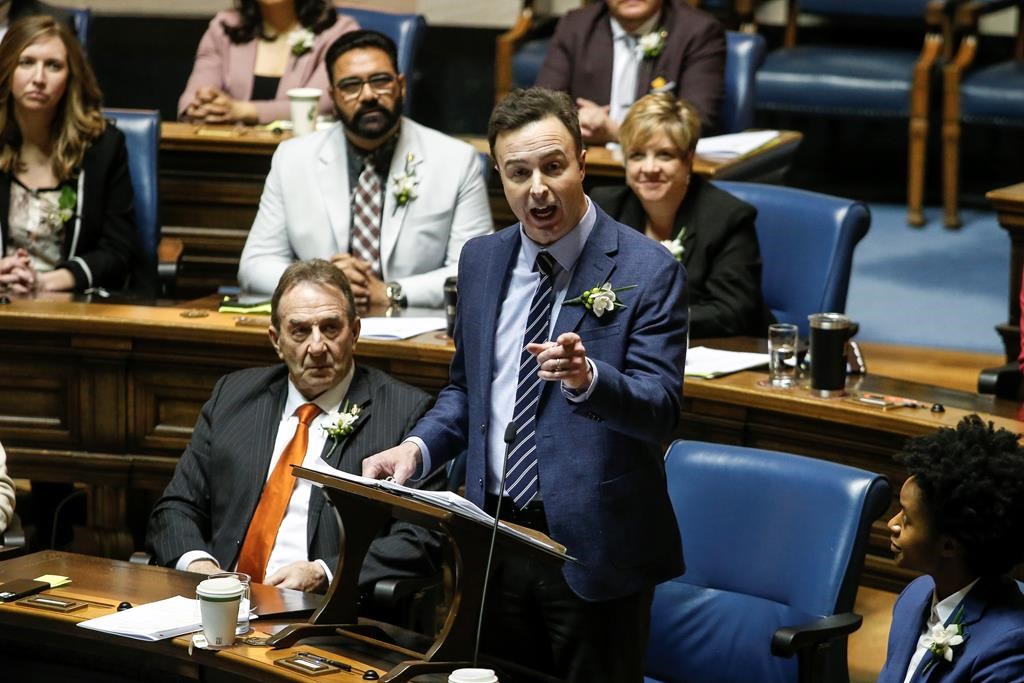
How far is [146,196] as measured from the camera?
498cm

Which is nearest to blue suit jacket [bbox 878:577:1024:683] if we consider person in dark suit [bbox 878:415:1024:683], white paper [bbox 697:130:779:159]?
person in dark suit [bbox 878:415:1024:683]

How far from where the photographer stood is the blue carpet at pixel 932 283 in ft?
19.8

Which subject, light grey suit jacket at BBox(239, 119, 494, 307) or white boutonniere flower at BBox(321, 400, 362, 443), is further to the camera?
light grey suit jacket at BBox(239, 119, 494, 307)

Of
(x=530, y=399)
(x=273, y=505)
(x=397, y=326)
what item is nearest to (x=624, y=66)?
(x=397, y=326)

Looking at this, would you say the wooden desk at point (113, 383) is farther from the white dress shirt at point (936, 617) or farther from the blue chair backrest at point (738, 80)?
the blue chair backrest at point (738, 80)

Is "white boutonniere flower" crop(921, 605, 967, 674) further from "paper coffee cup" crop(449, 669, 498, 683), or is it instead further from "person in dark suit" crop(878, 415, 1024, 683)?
"paper coffee cup" crop(449, 669, 498, 683)

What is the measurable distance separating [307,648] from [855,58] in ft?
16.9

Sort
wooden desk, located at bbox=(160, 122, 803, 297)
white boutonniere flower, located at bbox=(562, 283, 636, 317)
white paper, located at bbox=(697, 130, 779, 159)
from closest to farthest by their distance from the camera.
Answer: white boutonniere flower, located at bbox=(562, 283, 636, 317) < white paper, located at bbox=(697, 130, 779, 159) < wooden desk, located at bbox=(160, 122, 803, 297)

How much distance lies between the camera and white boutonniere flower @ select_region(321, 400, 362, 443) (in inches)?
135

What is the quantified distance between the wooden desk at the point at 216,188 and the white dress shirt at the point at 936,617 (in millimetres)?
3006

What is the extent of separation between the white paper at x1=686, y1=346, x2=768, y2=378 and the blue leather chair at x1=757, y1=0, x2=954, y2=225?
327 cm

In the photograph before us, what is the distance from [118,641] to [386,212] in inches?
81.0

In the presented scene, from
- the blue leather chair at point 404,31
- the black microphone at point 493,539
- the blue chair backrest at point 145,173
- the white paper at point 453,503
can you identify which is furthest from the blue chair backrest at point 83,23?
the white paper at point 453,503

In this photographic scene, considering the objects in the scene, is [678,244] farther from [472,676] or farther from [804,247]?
[472,676]
